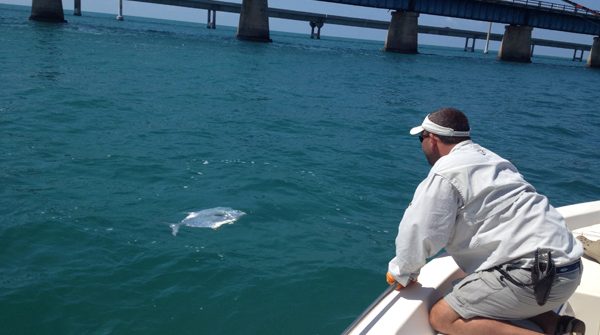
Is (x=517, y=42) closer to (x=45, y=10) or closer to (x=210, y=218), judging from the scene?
(x=45, y=10)

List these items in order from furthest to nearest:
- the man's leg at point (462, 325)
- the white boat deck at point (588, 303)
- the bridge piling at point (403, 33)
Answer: the bridge piling at point (403, 33)
the white boat deck at point (588, 303)
the man's leg at point (462, 325)

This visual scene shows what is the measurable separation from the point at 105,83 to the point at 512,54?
81.7 metres

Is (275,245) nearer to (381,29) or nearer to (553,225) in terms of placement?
(553,225)

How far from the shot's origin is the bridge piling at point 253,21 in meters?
77.9

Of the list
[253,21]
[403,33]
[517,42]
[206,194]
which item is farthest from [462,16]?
[206,194]

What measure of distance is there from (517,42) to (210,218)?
91291 mm

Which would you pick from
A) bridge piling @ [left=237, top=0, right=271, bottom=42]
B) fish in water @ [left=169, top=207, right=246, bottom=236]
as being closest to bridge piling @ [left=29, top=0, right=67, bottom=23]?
bridge piling @ [left=237, top=0, right=271, bottom=42]

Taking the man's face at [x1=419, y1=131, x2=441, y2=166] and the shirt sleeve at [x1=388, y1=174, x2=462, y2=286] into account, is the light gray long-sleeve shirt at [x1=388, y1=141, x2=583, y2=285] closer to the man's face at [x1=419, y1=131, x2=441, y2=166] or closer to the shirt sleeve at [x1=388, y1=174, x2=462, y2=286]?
the shirt sleeve at [x1=388, y1=174, x2=462, y2=286]

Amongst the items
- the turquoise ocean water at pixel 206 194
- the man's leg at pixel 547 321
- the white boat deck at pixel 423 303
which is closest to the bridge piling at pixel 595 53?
the turquoise ocean water at pixel 206 194

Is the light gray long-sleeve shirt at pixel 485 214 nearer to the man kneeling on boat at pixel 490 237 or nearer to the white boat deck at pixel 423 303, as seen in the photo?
the man kneeling on boat at pixel 490 237

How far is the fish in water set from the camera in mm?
9086

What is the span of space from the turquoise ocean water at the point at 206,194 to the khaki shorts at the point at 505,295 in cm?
289

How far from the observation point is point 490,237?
3.63m

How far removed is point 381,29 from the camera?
14450cm
